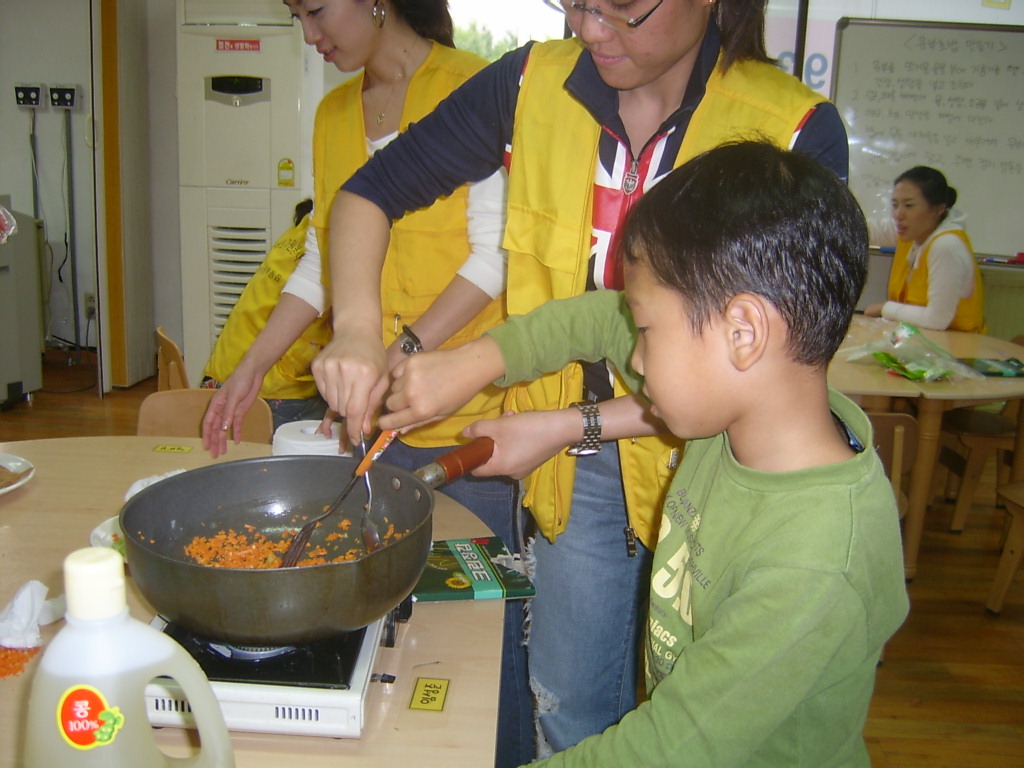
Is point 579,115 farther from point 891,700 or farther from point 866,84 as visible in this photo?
point 866,84

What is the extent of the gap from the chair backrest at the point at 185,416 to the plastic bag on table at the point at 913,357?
6.81 ft

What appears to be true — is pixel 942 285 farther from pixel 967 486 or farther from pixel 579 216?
pixel 579 216

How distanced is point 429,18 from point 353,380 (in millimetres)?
1002

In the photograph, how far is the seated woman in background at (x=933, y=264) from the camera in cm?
368

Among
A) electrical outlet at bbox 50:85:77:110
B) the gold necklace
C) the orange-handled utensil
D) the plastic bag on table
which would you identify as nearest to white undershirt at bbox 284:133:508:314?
the gold necklace

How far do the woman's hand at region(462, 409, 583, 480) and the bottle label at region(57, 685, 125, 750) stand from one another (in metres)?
0.64

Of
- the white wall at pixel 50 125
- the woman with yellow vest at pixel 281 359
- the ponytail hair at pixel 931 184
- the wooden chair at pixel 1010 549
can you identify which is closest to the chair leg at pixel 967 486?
the wooden chair at pixel 1010 549

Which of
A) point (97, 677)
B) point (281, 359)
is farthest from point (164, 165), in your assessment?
point (97, 677)

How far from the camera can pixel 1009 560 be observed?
9.16 ft

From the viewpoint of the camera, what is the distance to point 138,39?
489cm

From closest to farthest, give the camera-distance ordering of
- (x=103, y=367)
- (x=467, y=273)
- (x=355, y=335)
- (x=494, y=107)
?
(x=355, y=335) < (x=494, y=107) < (x=467, y=273) < (x=103, y=367)

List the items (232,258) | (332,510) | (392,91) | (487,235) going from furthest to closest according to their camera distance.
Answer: (232,258)
(392,91)
(487,235)
(332,510)

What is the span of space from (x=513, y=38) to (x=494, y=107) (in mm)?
3915

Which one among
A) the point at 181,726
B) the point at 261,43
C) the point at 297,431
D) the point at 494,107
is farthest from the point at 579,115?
the point at 261,43
